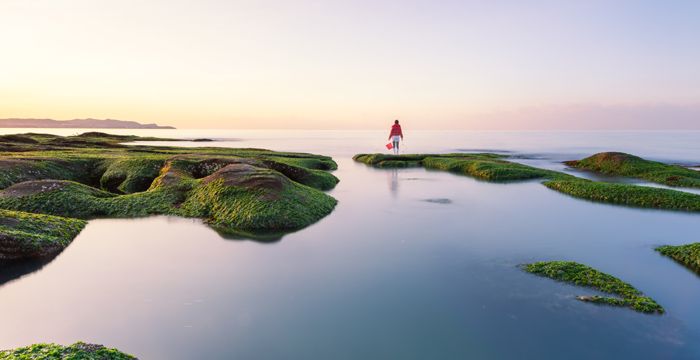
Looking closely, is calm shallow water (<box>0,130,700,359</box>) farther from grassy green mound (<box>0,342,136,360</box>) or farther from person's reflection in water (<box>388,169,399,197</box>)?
person's reflection in water (<box>388,169,399,197</box>)

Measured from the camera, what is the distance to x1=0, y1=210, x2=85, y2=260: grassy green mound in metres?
16.1

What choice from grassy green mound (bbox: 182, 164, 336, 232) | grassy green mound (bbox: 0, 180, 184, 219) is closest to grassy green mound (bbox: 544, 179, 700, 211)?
grassy green mound (bbox: 182, 164, 336, 232)

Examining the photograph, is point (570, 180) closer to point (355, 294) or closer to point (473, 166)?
point (473, 166)

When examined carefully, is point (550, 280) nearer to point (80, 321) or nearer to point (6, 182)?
point (80, 321)

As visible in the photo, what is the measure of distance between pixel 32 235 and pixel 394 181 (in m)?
34.5

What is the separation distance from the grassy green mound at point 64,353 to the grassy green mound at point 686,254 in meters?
21.0

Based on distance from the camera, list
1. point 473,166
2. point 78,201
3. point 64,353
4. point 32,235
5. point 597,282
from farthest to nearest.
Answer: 1. point 473,166
2. point 78,201
3. point 32,235
4. point 597,282
5. point 64,353

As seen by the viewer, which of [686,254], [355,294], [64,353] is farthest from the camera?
[686,254]

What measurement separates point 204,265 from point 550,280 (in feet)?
46.2

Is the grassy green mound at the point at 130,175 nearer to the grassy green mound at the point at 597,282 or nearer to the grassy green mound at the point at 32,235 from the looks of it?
the grassy green mound at the point at 32,235

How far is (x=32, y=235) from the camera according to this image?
17281mm

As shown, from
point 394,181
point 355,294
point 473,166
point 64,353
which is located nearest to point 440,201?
point 394,181

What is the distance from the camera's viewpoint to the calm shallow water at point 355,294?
33.9 ft

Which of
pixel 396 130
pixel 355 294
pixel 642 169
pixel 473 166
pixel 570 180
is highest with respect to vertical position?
pixel 396 130
